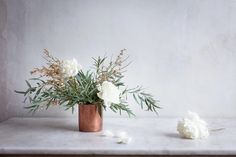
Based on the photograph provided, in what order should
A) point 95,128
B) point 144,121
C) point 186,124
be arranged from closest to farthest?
point 186,124
point 95,128
point 144,121

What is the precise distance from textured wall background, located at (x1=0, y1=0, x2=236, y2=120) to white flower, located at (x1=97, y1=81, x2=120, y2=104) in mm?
409

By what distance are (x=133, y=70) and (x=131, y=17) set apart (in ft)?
0.89

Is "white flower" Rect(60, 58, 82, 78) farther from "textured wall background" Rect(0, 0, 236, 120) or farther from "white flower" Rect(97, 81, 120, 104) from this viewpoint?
"textured wall background" Rect(0, 0, 236, 120)

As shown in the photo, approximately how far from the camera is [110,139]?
130 centimetres

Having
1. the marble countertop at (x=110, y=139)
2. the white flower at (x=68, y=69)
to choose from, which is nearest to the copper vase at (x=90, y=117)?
the marble countertop at (x=110, y=139)

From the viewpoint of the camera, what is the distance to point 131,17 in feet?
5.68

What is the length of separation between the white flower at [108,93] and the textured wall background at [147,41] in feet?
1.34

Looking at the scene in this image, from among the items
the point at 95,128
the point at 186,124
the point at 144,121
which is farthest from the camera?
the point at 144,121

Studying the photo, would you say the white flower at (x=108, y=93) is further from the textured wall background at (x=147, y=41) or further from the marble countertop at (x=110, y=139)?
the textured wall background at (x=147, y=41)

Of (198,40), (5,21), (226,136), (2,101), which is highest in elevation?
(5,21)

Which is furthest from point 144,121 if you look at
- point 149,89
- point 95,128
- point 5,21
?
point 5,21

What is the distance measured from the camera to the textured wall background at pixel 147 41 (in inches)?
68.2

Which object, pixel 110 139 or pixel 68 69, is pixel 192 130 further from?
pixel 68 69

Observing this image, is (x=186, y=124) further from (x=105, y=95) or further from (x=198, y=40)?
(x=198, y=40)
